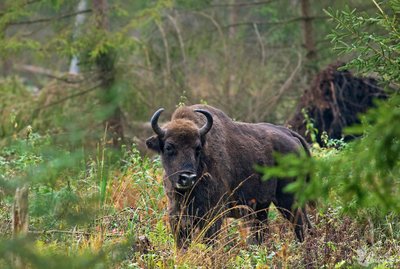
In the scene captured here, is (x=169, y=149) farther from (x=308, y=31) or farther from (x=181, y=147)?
(x=308, y=31)

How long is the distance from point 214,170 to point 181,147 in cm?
51

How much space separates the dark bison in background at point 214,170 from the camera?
10.1m

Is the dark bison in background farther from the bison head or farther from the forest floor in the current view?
the forest floor

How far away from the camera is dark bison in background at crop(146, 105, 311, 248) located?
10102 mm

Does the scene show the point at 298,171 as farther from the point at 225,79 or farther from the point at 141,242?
the point at 225,79

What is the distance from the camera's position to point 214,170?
1059 centimetres

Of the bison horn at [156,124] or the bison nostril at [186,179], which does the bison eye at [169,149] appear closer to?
the bison horn at [156,124]

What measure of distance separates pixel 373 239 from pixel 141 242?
8.81 ft

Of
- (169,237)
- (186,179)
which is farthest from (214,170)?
(169,237)

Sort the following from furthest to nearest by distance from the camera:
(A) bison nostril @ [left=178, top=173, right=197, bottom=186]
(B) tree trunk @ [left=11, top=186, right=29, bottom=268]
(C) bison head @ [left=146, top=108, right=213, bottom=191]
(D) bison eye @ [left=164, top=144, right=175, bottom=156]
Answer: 1. (D) bison eye @ [left=164, top=144, right=175, bottom=156]
2. (C) bison head @ [left=146, top=108, right=213, bottom=191]
3. (A) bison nostril @ [left=178, top=173, right=197, bottom=186]
4. (B) tree trunk @ [left=11, top=186, right=29, bottom=268]

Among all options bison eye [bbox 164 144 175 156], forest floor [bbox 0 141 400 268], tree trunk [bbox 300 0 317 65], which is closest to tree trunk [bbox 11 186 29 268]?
forest floor [bbox 0 141 400 268]

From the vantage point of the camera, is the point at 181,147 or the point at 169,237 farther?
the point at 181,147

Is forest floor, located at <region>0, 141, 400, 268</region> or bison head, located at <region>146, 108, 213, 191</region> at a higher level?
bison head, located at <region>146, 108, 213, 191</region>

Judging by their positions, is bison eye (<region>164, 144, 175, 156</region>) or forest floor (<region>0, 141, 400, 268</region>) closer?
forest floor (<region>0, 141, 400, 268</region>)
